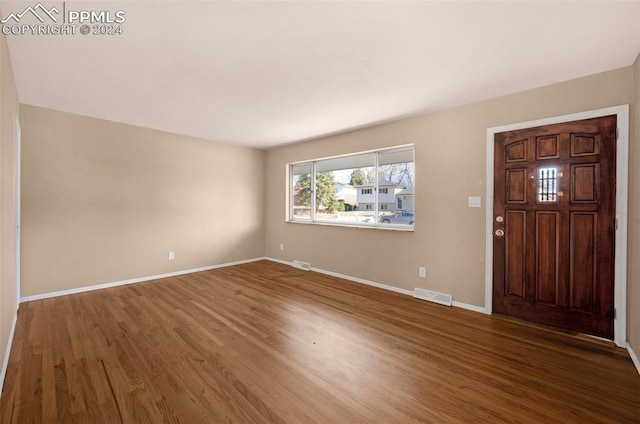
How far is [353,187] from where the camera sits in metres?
4.78

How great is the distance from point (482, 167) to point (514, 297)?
59.6 inches

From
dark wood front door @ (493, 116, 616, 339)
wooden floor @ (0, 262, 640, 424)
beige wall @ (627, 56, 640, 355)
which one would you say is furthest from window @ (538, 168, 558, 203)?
wooden floor @ (0, 262, 640, 424)

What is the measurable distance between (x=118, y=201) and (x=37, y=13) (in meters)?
2.89

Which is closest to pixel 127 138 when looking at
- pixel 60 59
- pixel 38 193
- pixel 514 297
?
pixel 38 193

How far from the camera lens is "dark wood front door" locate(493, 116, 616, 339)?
2.54 m

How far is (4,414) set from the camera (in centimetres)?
161

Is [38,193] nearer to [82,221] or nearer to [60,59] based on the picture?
[82,221]

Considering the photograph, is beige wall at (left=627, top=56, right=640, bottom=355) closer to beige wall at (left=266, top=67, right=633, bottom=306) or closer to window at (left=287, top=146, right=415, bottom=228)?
beige wall at (left=266, top=67, right=633, bottom=306)

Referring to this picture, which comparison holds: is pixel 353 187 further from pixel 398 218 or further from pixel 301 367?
pixel 301 367

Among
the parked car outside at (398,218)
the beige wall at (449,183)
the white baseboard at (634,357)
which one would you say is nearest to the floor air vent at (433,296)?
the beige wall at (449,183)

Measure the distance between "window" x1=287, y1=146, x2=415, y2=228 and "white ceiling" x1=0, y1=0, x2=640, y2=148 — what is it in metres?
0.88

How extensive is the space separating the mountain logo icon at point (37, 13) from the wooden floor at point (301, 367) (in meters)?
2.51

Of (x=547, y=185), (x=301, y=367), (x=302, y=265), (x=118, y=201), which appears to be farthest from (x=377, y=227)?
(x=118, y=201)

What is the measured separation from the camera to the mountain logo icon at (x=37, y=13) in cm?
177
